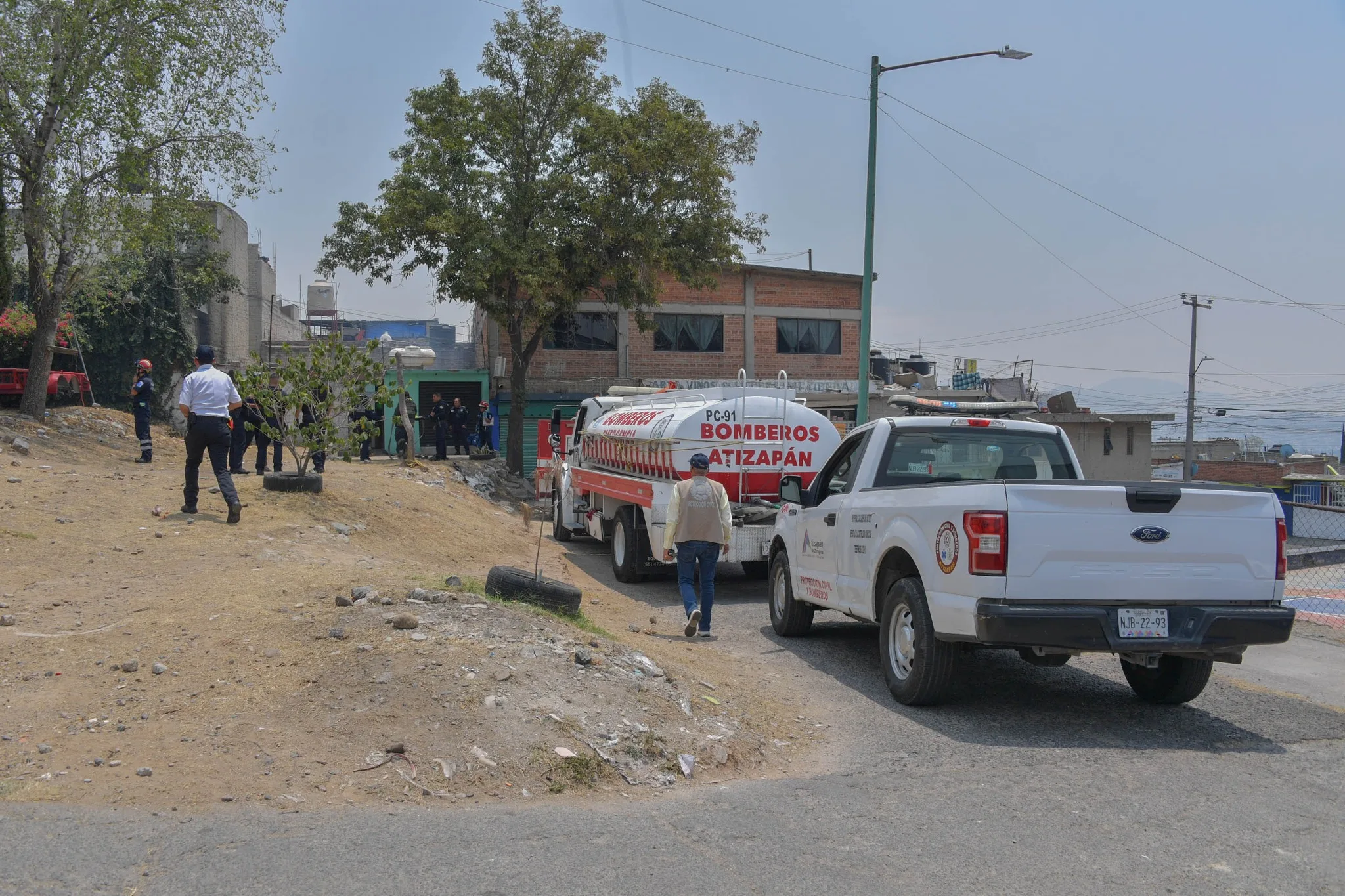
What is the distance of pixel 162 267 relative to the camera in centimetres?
2717

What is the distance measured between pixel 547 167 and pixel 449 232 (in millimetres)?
3851

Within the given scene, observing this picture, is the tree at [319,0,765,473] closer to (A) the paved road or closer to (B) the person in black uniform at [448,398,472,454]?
(B) the person in black uniform at [448,398,472,454]

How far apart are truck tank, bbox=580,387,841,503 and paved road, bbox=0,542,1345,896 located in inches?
268

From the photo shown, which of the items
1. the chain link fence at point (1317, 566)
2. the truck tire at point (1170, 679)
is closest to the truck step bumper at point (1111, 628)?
the truck tire at point (1170, 679)

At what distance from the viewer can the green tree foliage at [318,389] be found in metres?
12.6

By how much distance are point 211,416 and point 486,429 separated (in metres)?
21.8

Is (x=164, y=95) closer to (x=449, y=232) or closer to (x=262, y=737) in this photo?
(x=449, y=232)

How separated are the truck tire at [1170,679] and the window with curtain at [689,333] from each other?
28.5m

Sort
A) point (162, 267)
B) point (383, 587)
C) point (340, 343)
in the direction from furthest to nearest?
point (162, 267) → point (340, 343) → point (383, 587)

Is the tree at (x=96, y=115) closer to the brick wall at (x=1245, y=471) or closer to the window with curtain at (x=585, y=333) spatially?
the window with curtain at (x=585, y=333)

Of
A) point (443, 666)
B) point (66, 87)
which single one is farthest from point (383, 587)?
point (66, 87)

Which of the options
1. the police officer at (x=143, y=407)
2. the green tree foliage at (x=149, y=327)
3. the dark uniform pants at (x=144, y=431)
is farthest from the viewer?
the green tree foliage at (x=149, y=327)

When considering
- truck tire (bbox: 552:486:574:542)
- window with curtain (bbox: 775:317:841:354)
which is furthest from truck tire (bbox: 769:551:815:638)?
window with curtain (bbox: 775:317:841:354)

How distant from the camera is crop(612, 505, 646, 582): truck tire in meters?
14.1
